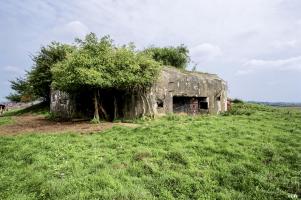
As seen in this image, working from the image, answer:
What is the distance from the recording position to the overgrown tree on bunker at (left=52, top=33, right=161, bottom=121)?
62.6 feet

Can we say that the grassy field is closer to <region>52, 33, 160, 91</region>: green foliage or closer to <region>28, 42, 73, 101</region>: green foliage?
<region>52, 33, 160, 91</region>: green foliage

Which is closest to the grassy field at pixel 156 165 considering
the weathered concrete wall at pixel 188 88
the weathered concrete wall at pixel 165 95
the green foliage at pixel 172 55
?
the weathered concrete wall at pixel 165 95

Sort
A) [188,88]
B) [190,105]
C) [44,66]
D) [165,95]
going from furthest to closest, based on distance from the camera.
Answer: [44,66]
[190,105]
[188,88]
[165,95]

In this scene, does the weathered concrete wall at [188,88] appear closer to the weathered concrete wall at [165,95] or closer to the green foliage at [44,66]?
the weathered concrete wall at [165,95]

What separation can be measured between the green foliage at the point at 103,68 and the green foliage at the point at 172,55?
23316 millimetres

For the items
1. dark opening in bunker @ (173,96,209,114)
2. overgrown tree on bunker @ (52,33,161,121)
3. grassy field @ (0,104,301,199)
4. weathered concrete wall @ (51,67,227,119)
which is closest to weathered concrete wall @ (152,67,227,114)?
weathered concrete wall @ (51,67,227,119)

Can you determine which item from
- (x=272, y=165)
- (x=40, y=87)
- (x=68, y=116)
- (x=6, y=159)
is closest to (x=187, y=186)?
(x=272, y=165)

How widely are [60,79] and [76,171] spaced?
1034 centimetres

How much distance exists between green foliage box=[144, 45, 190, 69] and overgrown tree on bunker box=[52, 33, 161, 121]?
23263 mm

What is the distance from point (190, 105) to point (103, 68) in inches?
368

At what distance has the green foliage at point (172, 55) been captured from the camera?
4569 cm

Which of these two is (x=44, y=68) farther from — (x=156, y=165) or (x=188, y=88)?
(x=156, y=165)

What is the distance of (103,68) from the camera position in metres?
20.1

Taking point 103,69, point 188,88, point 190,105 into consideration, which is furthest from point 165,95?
point 103,69
